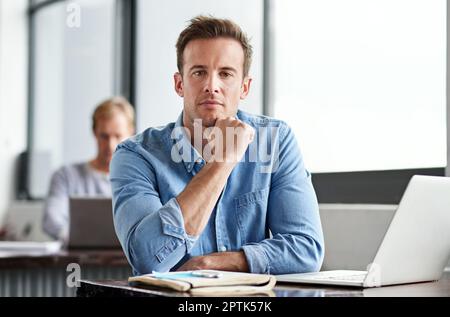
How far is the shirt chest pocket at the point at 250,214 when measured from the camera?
7.73 feet

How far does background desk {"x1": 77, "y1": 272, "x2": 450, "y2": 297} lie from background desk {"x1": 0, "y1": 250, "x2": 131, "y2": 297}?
183cm

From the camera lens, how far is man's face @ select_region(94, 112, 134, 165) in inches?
183

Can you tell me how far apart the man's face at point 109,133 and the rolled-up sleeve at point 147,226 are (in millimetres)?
2350

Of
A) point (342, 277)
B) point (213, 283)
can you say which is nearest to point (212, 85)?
point (342, 277)

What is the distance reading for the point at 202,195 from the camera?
2.20 metres

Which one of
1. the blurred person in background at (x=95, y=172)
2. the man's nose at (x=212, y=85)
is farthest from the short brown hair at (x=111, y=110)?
the man's nose at (x=212, y=85)

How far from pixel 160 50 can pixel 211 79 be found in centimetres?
309

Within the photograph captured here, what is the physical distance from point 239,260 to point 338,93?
177 cm

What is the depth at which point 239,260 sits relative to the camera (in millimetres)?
2168

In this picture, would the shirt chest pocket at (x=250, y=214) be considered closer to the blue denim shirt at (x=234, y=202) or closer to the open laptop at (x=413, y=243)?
the blue denim shirt at (x=234, y=202)

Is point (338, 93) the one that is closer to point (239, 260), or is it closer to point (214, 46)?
point (214, 46)

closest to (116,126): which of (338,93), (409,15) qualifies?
(338,93)

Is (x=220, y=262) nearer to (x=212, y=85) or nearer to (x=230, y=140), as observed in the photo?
(x=230, y=140)

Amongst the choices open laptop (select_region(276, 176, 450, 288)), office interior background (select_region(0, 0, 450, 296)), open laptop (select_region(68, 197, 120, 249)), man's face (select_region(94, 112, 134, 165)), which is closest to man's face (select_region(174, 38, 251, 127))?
open laptop (select_region(276, 176, 450, 288))
